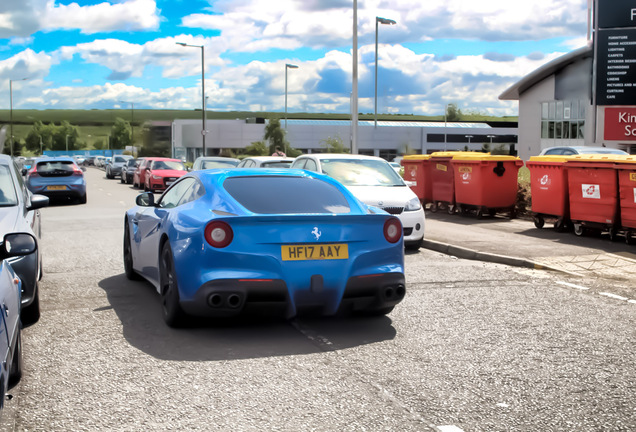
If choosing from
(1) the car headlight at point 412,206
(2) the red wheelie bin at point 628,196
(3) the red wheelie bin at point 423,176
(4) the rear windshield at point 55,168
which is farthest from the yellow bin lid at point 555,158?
(4) the rear windshield at point 55,168

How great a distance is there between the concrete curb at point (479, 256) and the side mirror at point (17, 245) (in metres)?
6.29

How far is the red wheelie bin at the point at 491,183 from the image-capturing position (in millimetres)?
16156

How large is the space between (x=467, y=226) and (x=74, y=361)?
35.4 feet

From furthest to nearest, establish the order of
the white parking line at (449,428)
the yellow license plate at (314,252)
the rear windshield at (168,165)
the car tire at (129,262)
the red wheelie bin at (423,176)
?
1. the rear windshield at (168,165)
2. the red wheelie bin at (423,176)
3. the car tire at (129,262)
4. the yellow license plate at (314,252)
5. the white parking line at (449,428)

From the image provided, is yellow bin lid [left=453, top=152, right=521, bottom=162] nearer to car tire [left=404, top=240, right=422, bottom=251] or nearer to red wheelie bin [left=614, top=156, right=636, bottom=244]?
red wheelie bin [left=614, top=156, right=636, bottom=244]

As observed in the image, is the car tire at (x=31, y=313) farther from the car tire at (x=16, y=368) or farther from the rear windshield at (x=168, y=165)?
the rear windshield at (x=168, y=165)

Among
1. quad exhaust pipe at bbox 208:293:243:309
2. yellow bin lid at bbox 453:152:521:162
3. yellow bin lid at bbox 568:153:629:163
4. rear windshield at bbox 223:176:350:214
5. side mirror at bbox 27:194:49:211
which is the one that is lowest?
quad exhaust pipe at bbox 208:293:243:309

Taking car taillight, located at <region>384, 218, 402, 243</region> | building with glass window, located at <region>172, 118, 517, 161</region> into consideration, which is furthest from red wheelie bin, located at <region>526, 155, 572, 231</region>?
building with glass window, located at <region>172, 118, 517, 161</region>

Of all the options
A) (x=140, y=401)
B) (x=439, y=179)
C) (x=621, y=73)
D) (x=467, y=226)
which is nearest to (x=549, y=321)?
(x=140, y=401)

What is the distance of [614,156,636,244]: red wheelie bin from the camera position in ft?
38.7

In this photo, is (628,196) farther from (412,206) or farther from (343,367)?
(343,367)

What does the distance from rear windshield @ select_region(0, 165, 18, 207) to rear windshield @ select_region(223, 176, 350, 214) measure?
238 cm

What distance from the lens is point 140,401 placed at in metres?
4.38

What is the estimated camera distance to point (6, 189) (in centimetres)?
758
